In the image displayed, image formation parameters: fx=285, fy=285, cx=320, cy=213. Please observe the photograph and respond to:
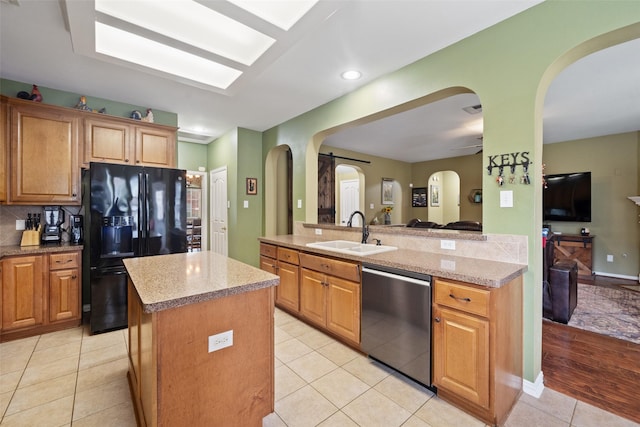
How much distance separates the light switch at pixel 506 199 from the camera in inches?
77.3

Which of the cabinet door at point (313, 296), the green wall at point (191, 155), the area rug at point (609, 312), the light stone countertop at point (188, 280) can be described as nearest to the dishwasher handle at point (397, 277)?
the cabinet door at point (313, 296)

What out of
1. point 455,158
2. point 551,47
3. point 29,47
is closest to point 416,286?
point 551,47

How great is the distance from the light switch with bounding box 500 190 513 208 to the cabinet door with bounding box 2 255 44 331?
406 centimetres

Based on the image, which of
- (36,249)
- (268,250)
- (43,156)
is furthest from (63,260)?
(268,250)

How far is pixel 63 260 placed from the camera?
2848 millimetres

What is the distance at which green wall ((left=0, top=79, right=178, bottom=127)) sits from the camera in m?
2.96

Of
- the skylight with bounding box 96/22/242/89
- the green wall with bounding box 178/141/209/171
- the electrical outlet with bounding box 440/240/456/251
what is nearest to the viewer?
the skylight with bounding box 96/22/242/89

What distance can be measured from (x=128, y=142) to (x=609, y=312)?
6.05 metres

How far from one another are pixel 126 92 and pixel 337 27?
263 centimetres

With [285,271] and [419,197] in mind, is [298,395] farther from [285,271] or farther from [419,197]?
[419,197]

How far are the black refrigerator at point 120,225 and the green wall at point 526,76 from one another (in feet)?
9.60

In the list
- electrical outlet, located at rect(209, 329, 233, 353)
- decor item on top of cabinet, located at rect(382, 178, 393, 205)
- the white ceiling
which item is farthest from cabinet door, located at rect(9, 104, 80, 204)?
decor item on top of cabinet, located at rect(382, 178, 393, 205)

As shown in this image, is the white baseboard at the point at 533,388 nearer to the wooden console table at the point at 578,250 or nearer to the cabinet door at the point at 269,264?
the cabinet door at the point at 269,264

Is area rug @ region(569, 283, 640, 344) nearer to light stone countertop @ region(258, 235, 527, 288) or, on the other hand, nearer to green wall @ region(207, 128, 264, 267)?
light stone countertop @ region(258, 235, 527, 288)
